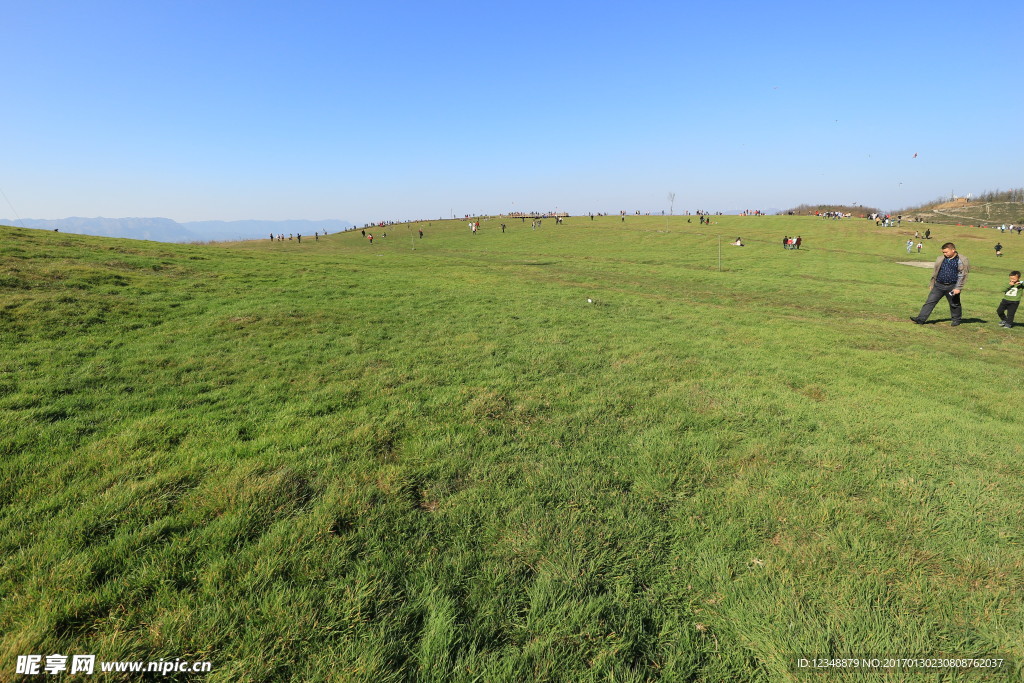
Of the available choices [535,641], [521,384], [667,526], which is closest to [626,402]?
[521,384]

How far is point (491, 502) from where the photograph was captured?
12.7ft

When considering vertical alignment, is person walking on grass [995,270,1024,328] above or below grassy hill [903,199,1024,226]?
below

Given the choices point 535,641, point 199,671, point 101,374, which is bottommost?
point 535,641

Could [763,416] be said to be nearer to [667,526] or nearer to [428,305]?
[667,526]

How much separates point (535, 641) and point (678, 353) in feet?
24.2

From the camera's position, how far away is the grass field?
2533 millimetres

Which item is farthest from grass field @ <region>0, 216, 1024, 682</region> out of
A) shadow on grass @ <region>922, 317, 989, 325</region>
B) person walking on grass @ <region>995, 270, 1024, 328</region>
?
person walking on grass @ <region>995, 270, 1024, 328</region>

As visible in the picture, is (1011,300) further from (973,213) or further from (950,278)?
(973,213)

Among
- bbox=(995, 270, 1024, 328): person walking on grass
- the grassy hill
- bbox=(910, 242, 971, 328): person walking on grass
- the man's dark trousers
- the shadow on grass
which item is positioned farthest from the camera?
the grassy hill

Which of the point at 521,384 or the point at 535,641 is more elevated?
the point at 521,384

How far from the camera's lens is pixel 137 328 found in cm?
845

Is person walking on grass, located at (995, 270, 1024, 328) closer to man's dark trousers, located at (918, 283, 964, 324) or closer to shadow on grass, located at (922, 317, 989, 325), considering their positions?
shadow on grass, located at (922, 317, 989, 325)

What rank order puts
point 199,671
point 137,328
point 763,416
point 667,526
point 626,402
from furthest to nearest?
point 137,328, point 626,402, point 763,416, point 667,526, point 199,671

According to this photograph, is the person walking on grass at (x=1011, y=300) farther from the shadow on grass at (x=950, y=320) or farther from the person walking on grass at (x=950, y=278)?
the person walking on grass at (x=950, y=278)
